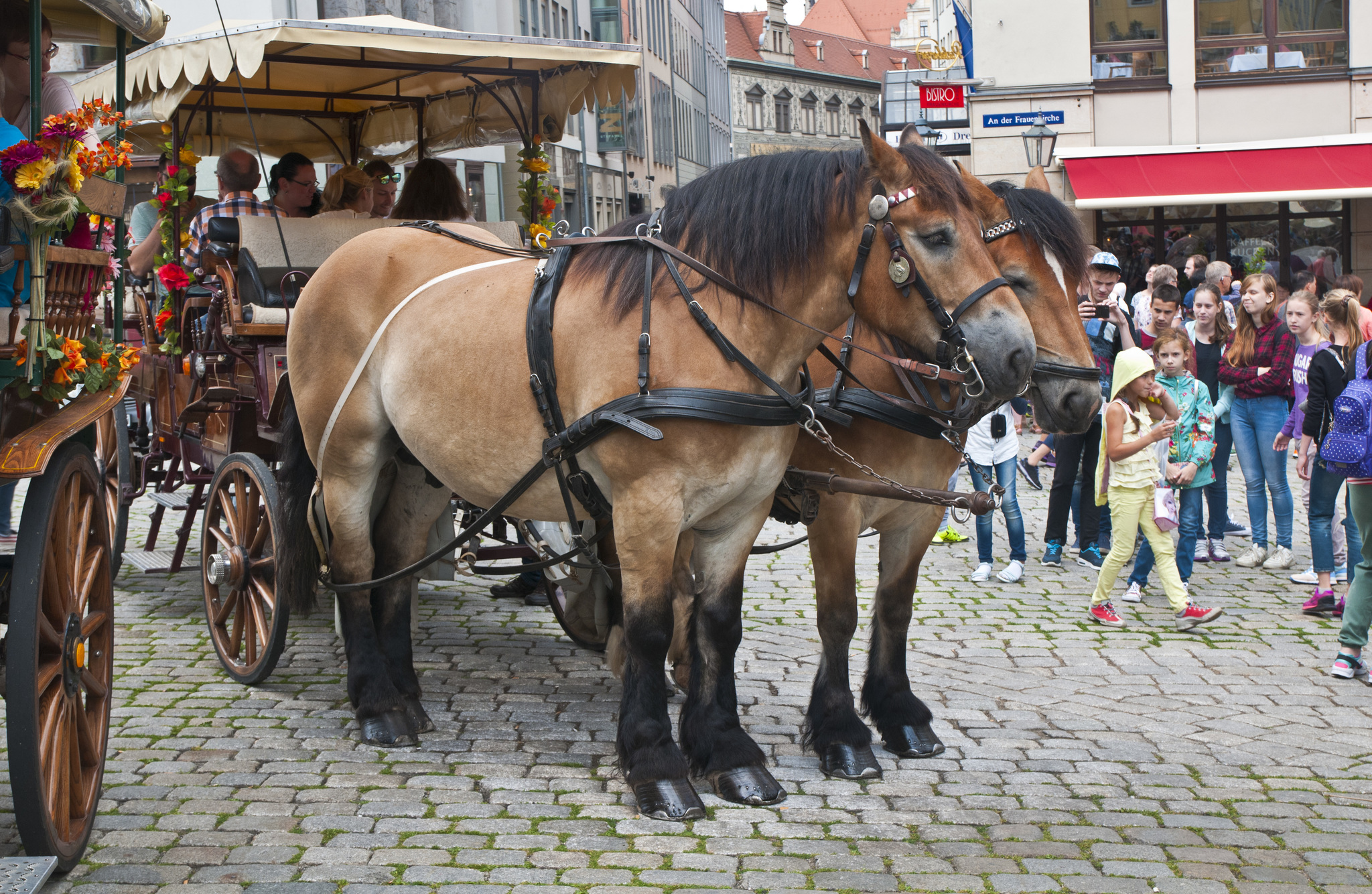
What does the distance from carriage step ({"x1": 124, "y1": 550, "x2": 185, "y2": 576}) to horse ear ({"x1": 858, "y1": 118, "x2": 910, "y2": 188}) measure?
533 centimetres

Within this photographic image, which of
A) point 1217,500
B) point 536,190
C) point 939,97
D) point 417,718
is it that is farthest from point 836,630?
point 939,97

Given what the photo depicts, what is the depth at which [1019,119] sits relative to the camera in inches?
729

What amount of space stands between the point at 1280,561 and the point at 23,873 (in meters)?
7.22

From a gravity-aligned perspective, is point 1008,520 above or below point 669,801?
above

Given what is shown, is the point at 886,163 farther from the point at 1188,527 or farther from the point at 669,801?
the point at 1188,527

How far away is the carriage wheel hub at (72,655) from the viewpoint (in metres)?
3.54

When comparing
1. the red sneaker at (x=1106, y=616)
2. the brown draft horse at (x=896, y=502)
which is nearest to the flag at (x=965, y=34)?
the red sneaker at (x=1106, y=616)

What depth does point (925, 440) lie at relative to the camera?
464 centimetres

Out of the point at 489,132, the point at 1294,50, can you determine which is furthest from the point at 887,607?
the point at 1294,50

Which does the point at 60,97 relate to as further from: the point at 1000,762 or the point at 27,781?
the point at 1000,762

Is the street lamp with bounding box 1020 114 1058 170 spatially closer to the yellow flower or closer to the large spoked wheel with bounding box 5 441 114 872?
the large spoked wheel with bounding box 5 441 114 872

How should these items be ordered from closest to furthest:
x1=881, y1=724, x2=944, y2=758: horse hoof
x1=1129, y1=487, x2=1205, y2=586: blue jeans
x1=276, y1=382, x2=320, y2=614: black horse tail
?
x1=881, y1=724, x2=944, y2=758: horse hoof, x1=276, y1=382, x2=320, y2=614: black horse tail, x1=1129, y1=487, x2=1205, y2=586: blue jeans

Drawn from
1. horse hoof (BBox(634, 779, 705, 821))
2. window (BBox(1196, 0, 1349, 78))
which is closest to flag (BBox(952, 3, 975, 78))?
window (BBox(1196, 0, 1349, 78))

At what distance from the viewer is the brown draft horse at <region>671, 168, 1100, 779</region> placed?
4.06 meters
